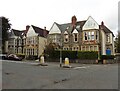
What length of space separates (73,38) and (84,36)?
3479 mm

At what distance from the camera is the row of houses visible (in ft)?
171

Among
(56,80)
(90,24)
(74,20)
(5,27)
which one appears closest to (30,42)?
(5,27)

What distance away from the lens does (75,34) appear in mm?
55000

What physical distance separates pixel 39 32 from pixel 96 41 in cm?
1958

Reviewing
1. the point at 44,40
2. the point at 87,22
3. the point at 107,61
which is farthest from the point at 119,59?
the point at 44,40

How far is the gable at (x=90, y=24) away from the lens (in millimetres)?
52062

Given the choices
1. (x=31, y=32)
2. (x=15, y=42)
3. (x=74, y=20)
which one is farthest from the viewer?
(x=15, y=42)

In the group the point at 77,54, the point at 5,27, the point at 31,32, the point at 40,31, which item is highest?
the point at 5,27

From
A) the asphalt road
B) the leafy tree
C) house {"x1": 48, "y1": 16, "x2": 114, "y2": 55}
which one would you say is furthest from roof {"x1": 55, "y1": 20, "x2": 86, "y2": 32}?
the asphalt road

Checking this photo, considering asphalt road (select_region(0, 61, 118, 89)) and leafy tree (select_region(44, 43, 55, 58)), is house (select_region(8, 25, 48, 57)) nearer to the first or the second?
leafy tree (select_region(44, 43, 55, 58))

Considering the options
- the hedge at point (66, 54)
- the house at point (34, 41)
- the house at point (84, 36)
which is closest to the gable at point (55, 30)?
the house at point (84, 36)

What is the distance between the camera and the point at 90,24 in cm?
5262

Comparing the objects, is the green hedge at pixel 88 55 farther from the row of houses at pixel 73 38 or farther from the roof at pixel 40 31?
the roof at pixel 40 31

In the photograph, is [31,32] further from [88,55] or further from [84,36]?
[88,55]
